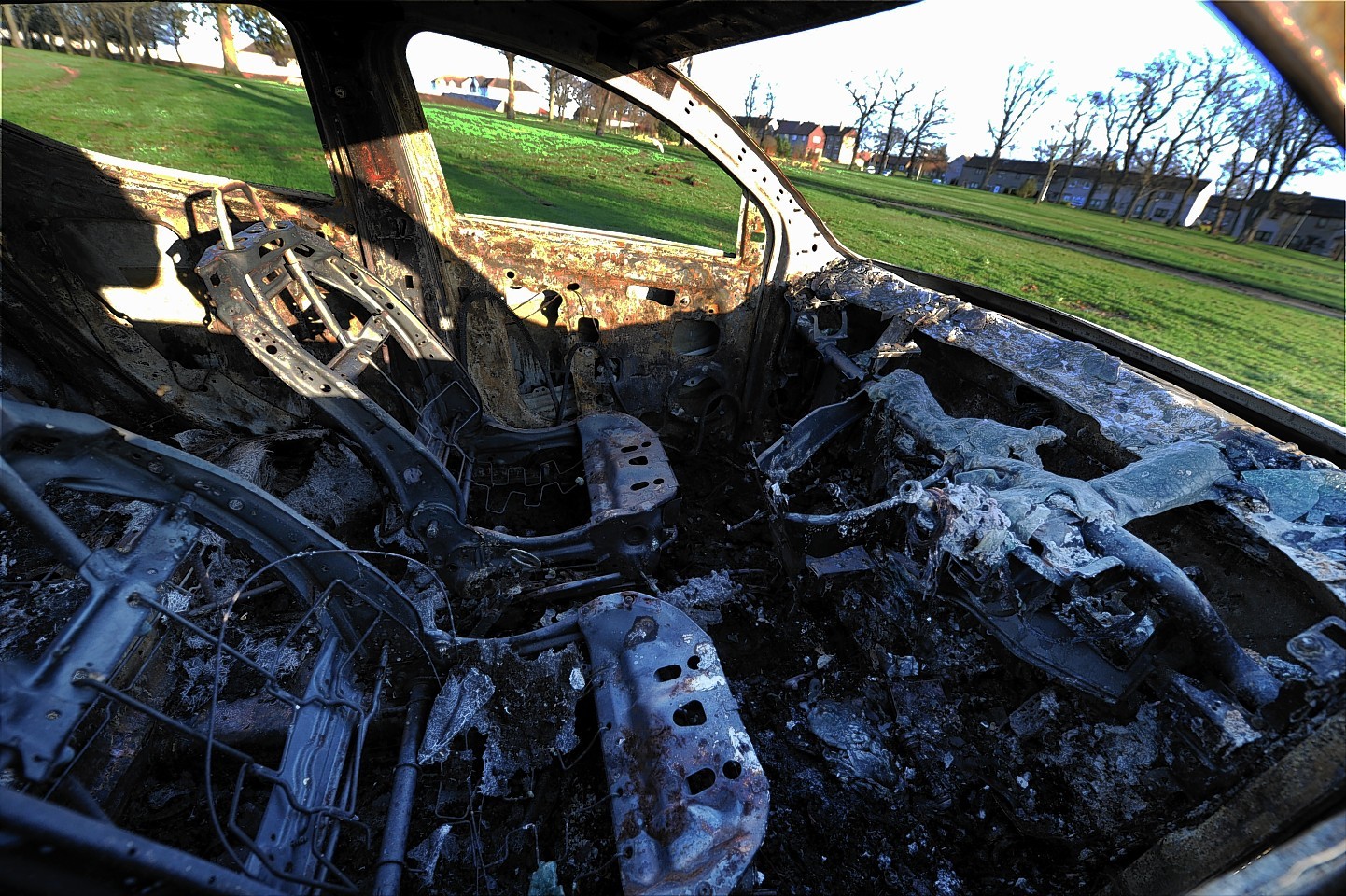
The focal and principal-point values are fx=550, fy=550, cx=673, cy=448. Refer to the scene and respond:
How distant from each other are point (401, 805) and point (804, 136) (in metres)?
60.4

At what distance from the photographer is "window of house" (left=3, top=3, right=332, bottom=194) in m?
10.3

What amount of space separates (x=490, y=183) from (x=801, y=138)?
4753 cm

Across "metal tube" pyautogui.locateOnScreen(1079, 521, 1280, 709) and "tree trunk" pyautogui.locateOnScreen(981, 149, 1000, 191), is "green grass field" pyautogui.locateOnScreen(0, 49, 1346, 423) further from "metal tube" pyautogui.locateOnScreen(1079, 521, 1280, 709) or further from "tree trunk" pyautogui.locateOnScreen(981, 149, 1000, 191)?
"tree trunk" pyautogui.locateOnScreen(981, 149, 1000, 191)

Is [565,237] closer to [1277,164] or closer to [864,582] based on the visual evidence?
[864,582]

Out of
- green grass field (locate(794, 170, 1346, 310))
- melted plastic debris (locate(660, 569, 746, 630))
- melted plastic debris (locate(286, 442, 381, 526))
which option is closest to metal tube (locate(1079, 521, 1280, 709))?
melted plastic debris (locate(660, 569, 746, 630))

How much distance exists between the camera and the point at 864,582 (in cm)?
254

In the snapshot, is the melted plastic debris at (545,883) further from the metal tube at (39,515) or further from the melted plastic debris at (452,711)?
the metal tube at (39,515)

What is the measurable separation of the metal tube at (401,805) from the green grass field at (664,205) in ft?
25.3

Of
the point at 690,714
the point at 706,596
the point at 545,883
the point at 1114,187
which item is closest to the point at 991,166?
the point at 1114,187

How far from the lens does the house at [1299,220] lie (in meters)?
33.8

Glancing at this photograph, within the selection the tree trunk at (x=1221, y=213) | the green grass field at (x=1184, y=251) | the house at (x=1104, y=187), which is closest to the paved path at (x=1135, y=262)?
the green grass field at (x=1184, y=251)

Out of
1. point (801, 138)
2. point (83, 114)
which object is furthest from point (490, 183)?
point (801, 138)

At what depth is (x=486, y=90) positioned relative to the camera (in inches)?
2295

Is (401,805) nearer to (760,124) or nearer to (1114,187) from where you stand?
(760,124)
